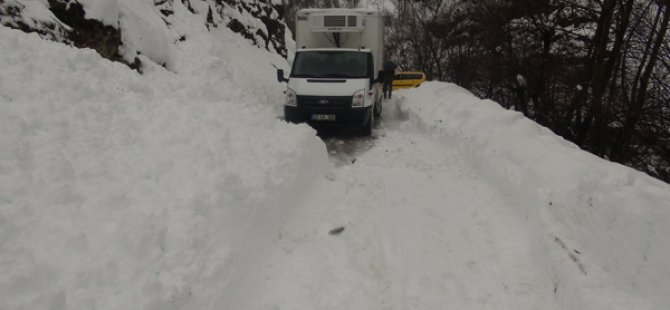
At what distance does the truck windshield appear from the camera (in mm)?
9891

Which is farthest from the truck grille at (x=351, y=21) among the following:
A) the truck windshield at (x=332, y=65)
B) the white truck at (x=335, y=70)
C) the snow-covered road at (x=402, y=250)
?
the snow-covered road at (x=402, y=250)

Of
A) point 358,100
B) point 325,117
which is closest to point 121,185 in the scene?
point 325,117

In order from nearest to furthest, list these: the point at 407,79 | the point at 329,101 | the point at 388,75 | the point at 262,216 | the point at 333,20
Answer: the point at 262,216
the point at 329,101
the point at 333,20
the point at 388,75
the point at 407,79

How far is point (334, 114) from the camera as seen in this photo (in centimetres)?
926

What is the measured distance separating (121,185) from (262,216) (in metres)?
1.45

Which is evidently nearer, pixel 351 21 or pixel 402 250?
pixel 402 250

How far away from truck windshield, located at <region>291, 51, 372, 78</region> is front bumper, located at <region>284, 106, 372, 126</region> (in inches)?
39.2

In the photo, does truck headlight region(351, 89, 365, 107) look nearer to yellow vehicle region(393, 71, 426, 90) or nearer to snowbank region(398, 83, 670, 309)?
snowbank region(398, 83, 670, 309)

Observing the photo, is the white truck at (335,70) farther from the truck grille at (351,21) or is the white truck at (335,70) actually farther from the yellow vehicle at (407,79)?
the yellow vehicle at (407,79)

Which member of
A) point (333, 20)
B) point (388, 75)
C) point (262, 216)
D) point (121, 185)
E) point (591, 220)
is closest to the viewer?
point (121, 185)

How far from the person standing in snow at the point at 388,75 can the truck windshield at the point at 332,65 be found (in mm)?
1194

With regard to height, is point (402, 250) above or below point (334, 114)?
below

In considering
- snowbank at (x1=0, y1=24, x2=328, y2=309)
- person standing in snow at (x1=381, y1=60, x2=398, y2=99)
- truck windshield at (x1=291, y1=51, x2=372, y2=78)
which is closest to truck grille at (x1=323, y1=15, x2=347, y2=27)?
truck windshield at (x1=291, y1=51, x2=372, y2=78)

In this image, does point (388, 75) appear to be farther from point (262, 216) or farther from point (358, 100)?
point (262, 216)
